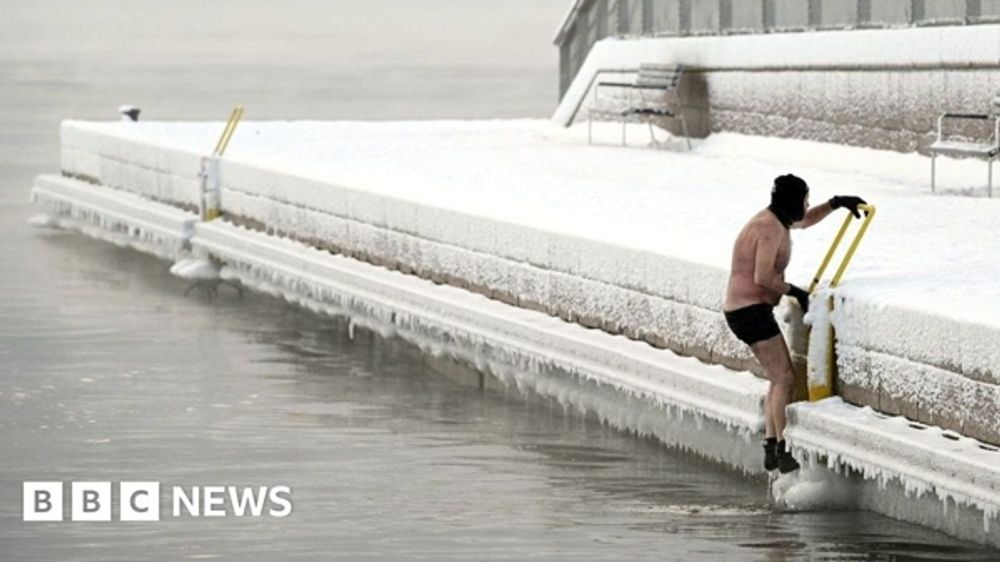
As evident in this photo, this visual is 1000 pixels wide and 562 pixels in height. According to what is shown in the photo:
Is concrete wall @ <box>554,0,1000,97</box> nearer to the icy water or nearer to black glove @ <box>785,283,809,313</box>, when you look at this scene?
the icy water

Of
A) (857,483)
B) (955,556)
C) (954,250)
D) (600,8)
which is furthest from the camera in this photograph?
(600,8)

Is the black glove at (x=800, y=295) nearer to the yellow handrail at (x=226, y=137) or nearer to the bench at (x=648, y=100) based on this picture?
the yellow handrail at (x=226, y=137)

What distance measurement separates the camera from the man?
51.8 feet

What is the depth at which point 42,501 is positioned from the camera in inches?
637

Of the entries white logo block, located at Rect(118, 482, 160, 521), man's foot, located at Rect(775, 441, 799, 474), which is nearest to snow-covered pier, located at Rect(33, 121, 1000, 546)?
man's foot, located at Rect(775, 441, 799, 474)

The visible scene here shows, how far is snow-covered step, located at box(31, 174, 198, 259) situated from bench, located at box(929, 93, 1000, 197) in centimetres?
751

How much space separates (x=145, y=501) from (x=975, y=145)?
10330mm

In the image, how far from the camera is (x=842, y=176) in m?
27.2

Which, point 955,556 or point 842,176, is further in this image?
point 842,176

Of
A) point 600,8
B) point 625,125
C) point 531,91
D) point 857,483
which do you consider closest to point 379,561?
point 857,483

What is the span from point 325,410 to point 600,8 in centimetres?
1920

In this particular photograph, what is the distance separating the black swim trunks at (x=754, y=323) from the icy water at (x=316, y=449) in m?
0.87

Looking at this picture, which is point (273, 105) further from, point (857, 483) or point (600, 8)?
point (857, 483)

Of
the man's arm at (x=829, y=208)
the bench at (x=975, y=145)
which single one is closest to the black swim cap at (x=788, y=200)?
the man's arm at (x=829, y=208)
